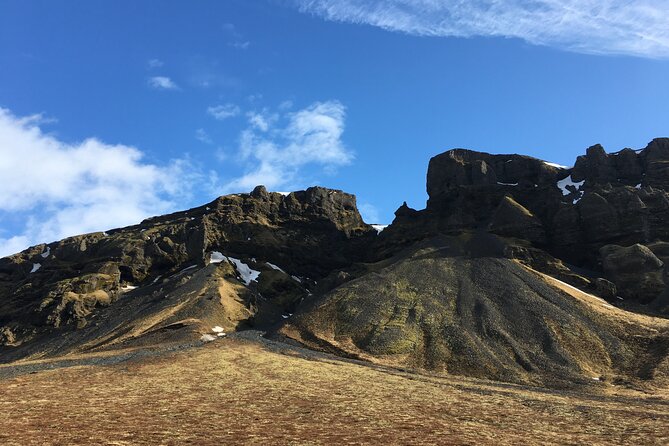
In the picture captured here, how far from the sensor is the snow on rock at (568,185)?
116075mm

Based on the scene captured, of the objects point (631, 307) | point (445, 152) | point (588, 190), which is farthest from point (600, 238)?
point (445, 152)

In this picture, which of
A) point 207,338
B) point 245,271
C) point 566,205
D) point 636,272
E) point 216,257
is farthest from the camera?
point 216,257

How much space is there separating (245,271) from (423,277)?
4926 cm

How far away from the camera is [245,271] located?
120562 millimetres

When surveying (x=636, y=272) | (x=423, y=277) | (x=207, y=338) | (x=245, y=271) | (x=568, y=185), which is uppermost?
(x=568, y=185)

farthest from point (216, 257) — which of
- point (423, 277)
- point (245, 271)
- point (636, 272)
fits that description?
point (636, 272)

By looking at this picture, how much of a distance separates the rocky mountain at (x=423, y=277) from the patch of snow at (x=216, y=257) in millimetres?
594

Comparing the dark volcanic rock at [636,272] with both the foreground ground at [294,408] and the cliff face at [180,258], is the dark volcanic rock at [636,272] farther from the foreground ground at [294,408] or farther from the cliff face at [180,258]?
the cliff face at [180,258]

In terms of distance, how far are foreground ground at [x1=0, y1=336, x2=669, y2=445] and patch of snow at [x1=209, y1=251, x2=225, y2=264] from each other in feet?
207

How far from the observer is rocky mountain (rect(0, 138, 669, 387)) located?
64625mm

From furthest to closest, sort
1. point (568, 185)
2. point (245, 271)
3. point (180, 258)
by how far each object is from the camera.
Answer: point (180, 258), point (568, 185), point (245, 271)

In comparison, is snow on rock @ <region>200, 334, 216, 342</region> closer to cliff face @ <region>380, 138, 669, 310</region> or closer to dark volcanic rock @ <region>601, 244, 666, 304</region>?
cliff face @ <region>380, 138, 669, 310</region>

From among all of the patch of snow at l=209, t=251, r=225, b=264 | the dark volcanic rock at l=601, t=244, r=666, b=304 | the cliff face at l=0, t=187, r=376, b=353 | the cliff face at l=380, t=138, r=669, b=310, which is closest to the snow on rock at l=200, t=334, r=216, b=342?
the cliff face at l=0, t=187, r=376, b=353

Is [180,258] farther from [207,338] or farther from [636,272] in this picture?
[636,272]
